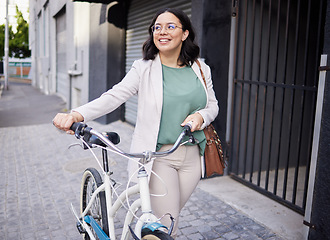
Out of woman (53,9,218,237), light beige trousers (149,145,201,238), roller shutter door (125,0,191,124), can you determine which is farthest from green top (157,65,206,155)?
roller shutter door (125,0,191,124)

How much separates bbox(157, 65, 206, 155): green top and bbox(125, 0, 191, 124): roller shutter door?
16.1 feet

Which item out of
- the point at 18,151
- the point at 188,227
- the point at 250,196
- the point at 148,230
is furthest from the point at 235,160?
the point at 18,151

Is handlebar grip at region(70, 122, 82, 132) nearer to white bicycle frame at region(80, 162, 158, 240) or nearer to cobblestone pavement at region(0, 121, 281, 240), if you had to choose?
white bicycle frame at region(80, 162, 158, 240)

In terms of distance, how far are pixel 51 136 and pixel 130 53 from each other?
9.11ft

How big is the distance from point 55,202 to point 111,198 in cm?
232

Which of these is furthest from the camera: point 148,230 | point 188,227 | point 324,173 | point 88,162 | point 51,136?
point 51,136

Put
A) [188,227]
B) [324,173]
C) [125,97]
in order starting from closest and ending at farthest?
[125,97], [324,173], [188,227]

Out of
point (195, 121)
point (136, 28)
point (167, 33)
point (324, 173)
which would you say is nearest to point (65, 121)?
point (195, 121)

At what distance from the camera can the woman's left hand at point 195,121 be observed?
2.26 meters

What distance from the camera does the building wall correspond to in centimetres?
313

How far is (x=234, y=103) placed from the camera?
5234 millimetres

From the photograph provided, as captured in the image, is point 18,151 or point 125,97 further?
point 18,151

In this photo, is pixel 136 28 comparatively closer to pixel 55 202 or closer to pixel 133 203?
pixel 55 202

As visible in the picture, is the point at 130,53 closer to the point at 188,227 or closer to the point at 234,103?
the point at 234,103
